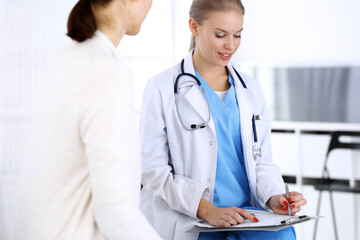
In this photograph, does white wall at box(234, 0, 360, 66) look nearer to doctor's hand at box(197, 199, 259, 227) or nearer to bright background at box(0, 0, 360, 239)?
bright background at box(0, 0, 360, 239)

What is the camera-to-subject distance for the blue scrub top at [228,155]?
137 centimetres

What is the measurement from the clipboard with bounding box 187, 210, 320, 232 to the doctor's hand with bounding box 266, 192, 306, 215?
0.14 feet

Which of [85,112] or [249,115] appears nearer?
[85,112]

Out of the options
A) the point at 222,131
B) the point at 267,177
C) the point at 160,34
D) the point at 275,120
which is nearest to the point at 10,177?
the point at 222,131

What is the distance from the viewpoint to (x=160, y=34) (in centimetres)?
293

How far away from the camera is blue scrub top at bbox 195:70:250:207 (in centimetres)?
137

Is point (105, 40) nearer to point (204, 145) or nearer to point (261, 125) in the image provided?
point (204, 145)

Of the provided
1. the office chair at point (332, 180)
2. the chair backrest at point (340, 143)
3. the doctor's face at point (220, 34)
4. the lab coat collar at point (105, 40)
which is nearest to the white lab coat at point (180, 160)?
the doctor's face at point (220, 34)

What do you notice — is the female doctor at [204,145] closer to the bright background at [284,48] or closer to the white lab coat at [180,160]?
the white lab coat at [180,160]

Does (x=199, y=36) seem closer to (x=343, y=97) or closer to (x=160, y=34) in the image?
(x=160, y=34)

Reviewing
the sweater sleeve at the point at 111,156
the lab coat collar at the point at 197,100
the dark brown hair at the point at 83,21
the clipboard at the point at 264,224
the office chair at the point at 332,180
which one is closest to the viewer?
the sweater sleeve at the point at 111,156

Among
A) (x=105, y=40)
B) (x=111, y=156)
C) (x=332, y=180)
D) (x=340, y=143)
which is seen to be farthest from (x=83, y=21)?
(x=332, y=180)

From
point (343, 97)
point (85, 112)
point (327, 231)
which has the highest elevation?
point (85, 112)

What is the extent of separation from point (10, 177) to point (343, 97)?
228cm
